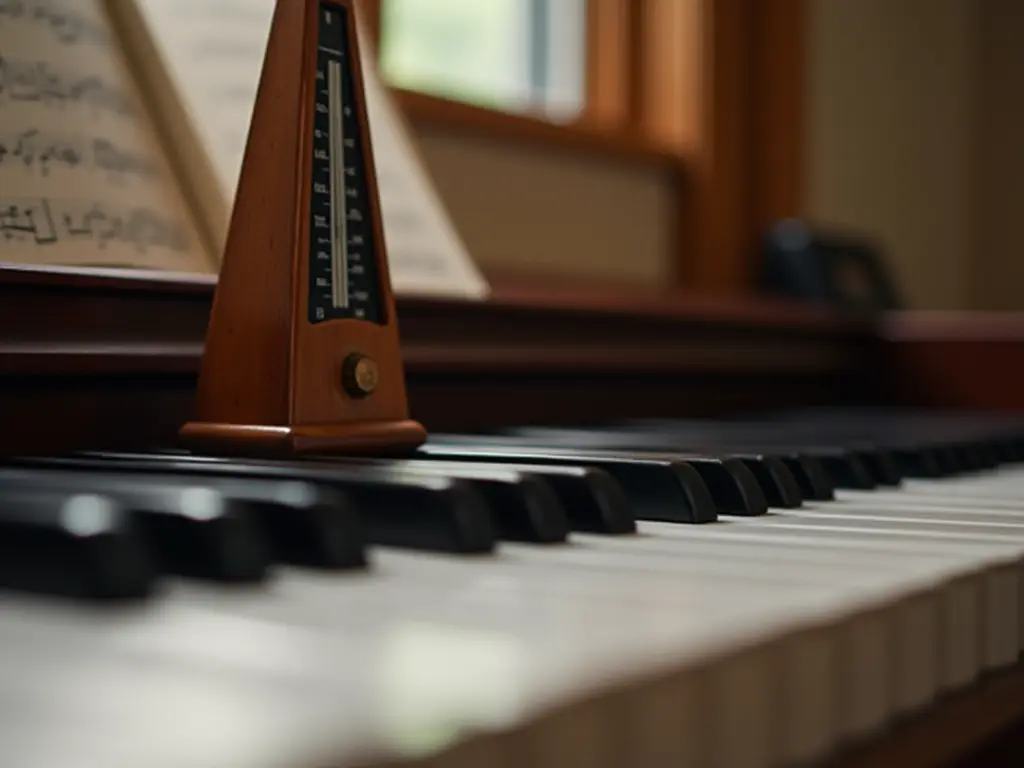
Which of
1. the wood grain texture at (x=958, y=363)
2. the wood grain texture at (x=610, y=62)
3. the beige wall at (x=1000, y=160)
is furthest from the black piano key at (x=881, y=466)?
the beige wall at (x=1000, y=160)

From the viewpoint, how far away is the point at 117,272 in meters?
0.95

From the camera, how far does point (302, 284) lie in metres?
0.84

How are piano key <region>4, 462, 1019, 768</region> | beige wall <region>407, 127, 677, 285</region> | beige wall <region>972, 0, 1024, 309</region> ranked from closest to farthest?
piano key <region>4, 462, 1019, 768</region> → beige wall <region>407, 127, 677, 285</region> → beige wall <region>972, 0, 1024, 309</region>

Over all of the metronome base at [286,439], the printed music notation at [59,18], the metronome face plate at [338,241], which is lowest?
the metronome base at [286,439]

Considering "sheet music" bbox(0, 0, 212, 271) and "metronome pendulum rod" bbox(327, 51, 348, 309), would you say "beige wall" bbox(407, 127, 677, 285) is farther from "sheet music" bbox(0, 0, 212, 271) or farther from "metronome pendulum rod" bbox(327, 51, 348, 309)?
"metronome pendulum rod" bbox(327, 51, 348, 309)

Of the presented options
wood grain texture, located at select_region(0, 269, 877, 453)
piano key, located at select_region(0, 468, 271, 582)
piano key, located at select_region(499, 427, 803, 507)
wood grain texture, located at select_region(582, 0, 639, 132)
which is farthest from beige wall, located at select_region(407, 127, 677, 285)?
piano key, located at select_region(0, 468, 271, 582)

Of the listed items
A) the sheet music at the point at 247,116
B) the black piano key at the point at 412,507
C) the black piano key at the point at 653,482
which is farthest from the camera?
the sheet music at the point at 247,116

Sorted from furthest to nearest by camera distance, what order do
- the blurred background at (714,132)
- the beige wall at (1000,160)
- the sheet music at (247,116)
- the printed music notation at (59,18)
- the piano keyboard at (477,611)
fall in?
the beige wall at (1000,160) → the blurred background at (714,132) → the sheet music at (247,116) → the printed music notation at (59,18) → the piano keyboard at (477,611)

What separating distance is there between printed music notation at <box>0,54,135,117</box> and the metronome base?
0.96 ft

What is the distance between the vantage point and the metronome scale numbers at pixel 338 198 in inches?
33.8

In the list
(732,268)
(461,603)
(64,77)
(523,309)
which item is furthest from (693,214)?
(461,603)

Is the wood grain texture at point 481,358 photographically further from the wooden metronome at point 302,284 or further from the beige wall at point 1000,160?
the beige wall at point 1000,160

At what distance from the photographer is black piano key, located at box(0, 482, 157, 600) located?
51 cm

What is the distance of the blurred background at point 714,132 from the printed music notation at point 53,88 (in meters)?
1.00
